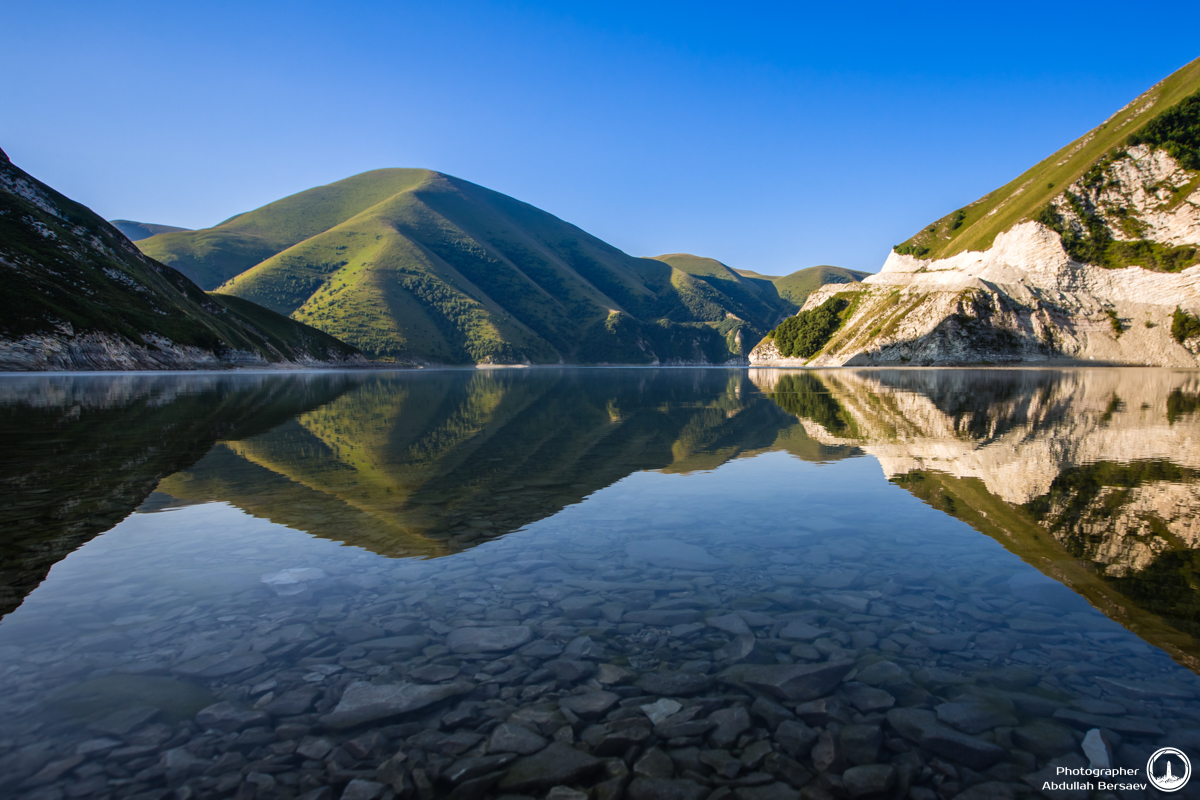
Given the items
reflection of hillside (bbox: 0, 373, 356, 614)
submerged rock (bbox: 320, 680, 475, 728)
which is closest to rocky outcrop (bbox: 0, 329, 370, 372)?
reflection of hillside (bbox: 0, 373, 356, 614)

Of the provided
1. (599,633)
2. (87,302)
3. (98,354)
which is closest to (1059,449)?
(599,633)

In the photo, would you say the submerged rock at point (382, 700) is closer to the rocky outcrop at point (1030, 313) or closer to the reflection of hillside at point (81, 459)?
the reflection of hillside at point (81, 459)

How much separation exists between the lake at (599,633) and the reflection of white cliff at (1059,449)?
0.19m

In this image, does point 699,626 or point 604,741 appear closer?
point 604,741

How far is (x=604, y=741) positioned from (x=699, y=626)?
8.48ft

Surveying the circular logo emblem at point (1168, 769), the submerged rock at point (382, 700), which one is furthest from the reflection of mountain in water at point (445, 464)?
the circular logo emblem at point (1168, 769)

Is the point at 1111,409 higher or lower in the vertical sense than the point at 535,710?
higher

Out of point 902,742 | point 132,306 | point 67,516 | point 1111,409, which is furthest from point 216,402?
point 132,306

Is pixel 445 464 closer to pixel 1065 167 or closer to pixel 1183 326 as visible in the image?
pixel 1183 326

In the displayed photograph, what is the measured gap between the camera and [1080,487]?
14398mm

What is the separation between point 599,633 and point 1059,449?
20091mm

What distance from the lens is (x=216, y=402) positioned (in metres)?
42.1

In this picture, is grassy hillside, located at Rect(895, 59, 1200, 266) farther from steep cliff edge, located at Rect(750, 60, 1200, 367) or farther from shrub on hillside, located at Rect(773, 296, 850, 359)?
shrub on hillside, located at Rect(773, 296, 850, 359)

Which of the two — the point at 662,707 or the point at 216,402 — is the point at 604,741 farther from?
the point at 216,402
